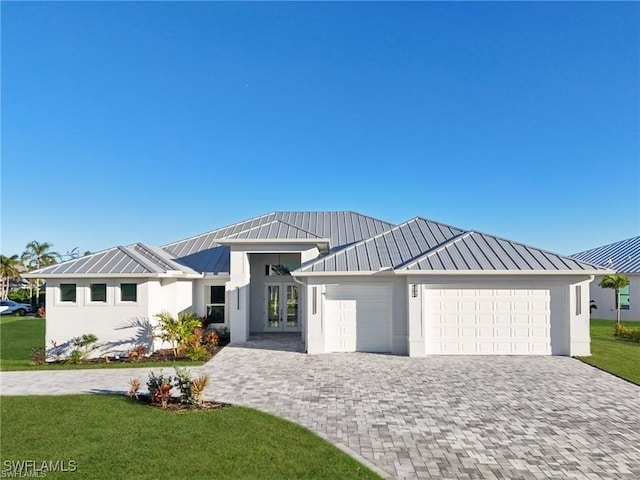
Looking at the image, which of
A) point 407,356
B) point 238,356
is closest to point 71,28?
point 238,356

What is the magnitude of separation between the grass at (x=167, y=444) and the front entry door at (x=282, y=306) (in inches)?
437

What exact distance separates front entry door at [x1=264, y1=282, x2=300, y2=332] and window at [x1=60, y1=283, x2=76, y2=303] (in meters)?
8.30

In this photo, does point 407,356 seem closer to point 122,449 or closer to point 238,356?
point 238,356

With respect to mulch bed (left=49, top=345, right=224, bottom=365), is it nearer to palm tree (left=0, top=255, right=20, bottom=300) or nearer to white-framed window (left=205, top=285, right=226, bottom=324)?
white-framed window (left=205, top=285, right=226, bottom=324)

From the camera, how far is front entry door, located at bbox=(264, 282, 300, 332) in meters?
19.1

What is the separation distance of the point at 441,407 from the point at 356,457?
9.92 ft

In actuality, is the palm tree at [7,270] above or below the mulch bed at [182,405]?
above

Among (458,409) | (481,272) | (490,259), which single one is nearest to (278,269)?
(481,272)

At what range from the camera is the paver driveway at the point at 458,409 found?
5.67 meters

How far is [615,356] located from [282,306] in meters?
13.7

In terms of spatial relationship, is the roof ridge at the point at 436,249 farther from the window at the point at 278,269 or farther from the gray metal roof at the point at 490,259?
the window at the point at 278,269

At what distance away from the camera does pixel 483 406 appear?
803cm

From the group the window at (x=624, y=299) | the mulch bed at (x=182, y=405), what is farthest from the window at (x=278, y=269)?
the window at (x=624, y=299)

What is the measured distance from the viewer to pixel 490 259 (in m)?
13.4
